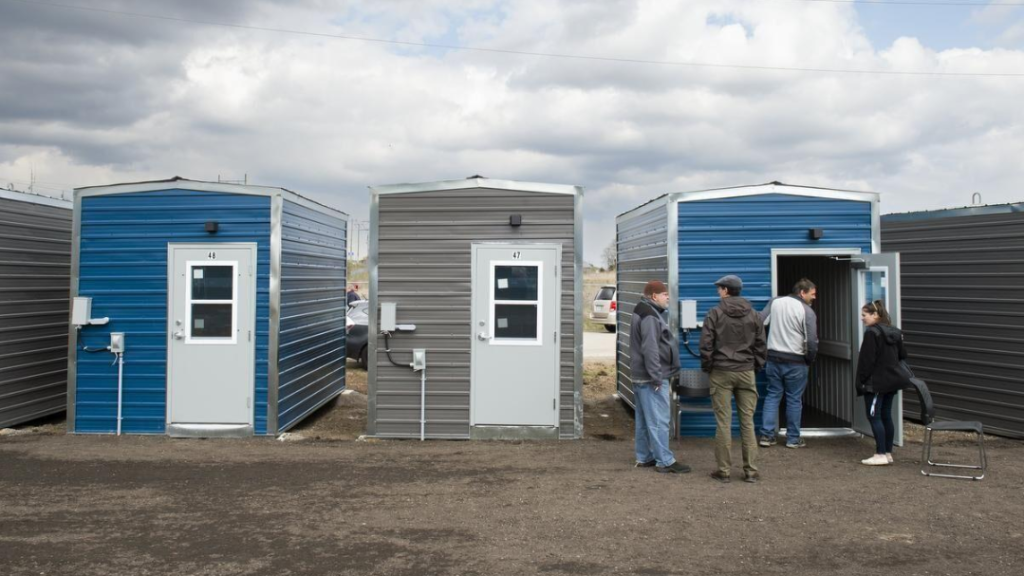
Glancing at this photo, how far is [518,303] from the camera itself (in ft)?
27.3

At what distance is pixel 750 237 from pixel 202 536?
6.15m

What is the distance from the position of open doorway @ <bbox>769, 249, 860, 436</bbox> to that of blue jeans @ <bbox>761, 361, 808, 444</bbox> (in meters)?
0.58

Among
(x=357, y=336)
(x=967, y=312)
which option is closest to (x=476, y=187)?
(x=967, y=312)

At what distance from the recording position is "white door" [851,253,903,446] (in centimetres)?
767

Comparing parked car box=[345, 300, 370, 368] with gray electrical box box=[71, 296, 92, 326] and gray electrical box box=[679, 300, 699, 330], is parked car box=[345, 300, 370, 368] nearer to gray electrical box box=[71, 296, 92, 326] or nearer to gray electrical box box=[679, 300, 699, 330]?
gray electrical box box=[71, 296, 92, 326]

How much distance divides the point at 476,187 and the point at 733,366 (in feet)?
11.5

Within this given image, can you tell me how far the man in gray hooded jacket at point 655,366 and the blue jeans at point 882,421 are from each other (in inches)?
75.3

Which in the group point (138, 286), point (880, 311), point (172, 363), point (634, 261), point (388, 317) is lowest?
point (172, 363)

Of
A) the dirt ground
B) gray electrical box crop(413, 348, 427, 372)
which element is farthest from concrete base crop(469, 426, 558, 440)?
gray electrical box crop(413, 348, 427, 372)

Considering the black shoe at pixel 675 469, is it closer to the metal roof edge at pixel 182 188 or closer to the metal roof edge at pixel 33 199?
the metal roof edge at pixel 182 188

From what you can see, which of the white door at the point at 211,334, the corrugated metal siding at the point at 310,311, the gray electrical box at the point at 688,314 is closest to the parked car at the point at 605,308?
the corrugated metal siding at the point at 310,311

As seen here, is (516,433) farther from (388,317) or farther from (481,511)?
(481,511)

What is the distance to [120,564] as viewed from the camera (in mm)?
4672

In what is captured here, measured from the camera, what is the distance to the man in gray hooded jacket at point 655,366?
6.73m
